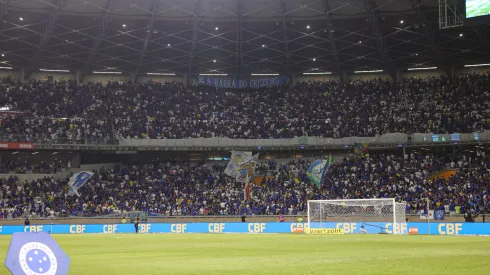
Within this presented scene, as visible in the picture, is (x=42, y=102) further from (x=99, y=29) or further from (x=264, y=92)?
(x=264, y=92)

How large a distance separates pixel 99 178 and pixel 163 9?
2077 cm

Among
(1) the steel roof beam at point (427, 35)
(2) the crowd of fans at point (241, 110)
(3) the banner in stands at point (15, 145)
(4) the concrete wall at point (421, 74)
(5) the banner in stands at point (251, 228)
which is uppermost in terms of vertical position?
(1) the steel roof beam at point (427, 35)

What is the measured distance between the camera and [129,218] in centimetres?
5678

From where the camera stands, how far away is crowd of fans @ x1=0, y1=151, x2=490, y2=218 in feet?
185

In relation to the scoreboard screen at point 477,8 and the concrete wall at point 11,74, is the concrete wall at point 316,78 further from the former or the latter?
the scoreboard screen at point 477,8

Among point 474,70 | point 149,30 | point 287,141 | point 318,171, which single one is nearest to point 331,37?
point 287,141

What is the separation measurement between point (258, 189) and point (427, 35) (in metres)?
24.7

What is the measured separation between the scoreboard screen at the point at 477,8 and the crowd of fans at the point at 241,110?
25.2 meters

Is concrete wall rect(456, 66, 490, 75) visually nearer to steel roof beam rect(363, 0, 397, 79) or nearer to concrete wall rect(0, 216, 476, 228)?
steel roof beam rect(363, 0, 397, 79)

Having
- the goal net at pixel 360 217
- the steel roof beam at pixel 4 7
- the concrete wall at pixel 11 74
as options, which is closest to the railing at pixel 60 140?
the steel roof beam at pixel 4 7

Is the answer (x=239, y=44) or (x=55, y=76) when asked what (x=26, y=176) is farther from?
(x=239, y=44)

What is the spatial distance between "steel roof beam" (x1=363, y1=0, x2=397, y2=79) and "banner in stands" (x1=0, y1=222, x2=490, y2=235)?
77.7 ft

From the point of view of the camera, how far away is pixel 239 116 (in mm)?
75312

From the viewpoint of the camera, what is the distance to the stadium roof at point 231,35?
193ft
